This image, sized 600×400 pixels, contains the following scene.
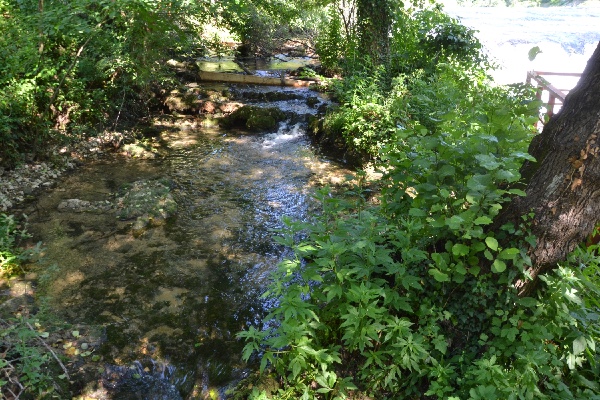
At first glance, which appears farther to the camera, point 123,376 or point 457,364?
point 123,376

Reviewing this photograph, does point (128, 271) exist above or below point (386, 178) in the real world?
below

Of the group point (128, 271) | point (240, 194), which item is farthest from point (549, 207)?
point (240, 194)

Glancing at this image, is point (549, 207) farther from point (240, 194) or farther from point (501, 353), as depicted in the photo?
point (240, 194)

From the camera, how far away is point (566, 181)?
101 inches

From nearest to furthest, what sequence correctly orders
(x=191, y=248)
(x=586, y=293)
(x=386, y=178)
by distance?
(x=586, y=293)
(x=386, y=178)
(x=191, y=248)

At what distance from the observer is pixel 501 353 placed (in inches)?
103

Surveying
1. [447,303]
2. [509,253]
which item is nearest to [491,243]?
[509,253]

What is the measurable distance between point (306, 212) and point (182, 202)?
198 cm

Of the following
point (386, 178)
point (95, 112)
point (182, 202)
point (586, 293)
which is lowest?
point (182, 202)

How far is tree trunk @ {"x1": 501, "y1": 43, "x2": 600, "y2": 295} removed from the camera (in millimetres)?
2496

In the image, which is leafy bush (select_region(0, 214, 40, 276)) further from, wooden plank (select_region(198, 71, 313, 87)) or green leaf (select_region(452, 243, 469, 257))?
wooden plank (select_region(198, 71, 313, 87))

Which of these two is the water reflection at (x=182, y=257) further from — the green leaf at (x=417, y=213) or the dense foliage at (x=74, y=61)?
the green leaf at (x=417, y=213)

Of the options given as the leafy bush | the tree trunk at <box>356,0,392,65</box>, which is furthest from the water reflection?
the tree trunk at <box>356,0,392,65</box>

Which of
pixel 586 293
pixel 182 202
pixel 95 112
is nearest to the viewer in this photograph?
pixel 586 293
